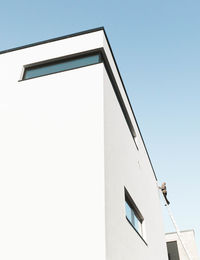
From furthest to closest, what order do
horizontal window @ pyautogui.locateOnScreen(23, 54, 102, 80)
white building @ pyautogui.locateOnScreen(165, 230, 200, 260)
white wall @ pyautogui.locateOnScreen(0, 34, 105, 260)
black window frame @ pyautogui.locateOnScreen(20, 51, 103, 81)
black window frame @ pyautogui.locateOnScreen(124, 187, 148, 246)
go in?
white building @ pyautogui.locateOnScreen(165, 230, 200, 260), black window frame @ pyautogui.locateOnScreen(20, 51, 103, 81), horizontal window @ pyautogui.locateOnScreen(23, 54, 102, 80), black window frame @ pyautogui.locateOnScreen(124, 187, 148, 246), white wall @ pyautogui.locateOnScreen(0, 34, 105, 260)

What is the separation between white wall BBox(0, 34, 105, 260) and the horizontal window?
33 centimetres

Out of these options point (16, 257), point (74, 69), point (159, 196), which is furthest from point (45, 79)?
point (159, 196)

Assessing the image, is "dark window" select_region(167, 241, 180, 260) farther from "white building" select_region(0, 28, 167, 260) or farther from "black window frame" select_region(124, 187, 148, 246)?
"white building" select_region(0, 28, 167, 260)

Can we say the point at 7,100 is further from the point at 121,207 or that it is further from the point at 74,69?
the point at 121,207

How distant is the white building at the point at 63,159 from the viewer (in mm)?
3506

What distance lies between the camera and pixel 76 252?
3.26 meters

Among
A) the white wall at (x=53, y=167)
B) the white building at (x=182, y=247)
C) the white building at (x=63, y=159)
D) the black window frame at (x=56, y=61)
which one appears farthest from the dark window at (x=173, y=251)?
the black window frame at (x=56, y=61)

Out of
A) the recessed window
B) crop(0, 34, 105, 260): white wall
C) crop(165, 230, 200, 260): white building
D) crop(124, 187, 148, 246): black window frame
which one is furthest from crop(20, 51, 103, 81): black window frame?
crop(165, 230, 200, 260): white building

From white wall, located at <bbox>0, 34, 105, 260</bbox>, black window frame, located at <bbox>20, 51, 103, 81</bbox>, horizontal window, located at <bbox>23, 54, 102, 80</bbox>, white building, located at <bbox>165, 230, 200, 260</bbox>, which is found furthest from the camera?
white building, located at <bbox>165, 230, 200, 260</bbox>

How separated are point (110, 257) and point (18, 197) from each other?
1.91 metres

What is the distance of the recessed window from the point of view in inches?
223

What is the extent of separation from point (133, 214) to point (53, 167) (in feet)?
10.6

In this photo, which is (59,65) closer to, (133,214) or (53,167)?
(53,167)

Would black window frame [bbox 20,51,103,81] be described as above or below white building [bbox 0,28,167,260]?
above
